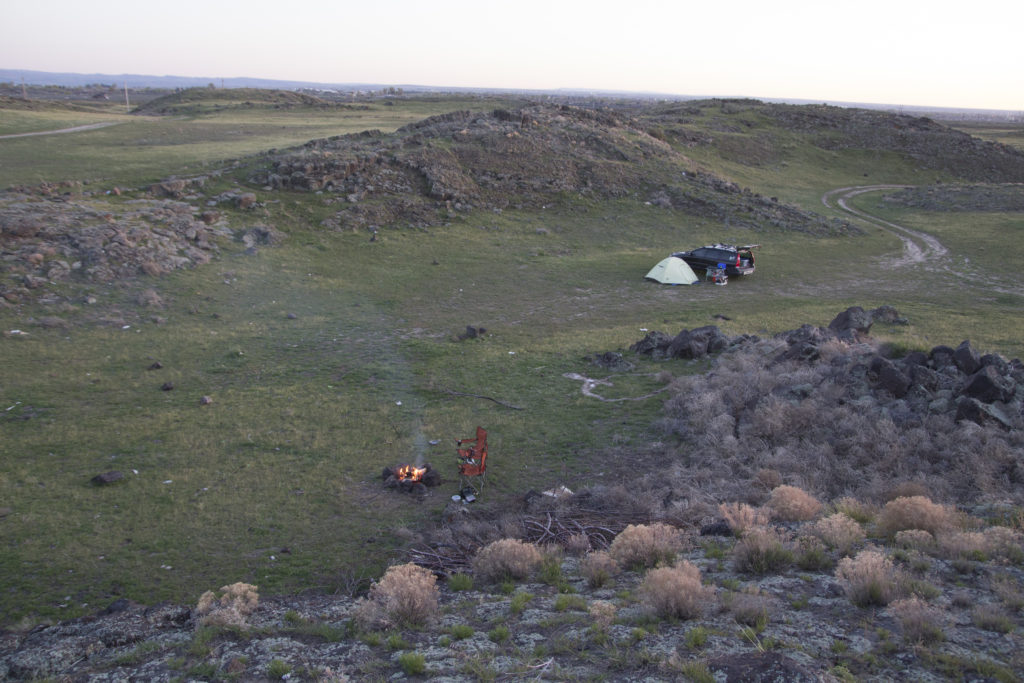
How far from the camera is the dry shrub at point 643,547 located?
818cm

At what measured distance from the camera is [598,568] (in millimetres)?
7926

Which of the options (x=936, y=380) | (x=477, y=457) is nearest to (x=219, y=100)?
(x=477, y=457)

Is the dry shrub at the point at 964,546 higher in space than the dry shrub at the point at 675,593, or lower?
higher

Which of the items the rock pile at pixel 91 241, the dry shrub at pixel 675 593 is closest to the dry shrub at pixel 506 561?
the dry shrub at pixel 675 593

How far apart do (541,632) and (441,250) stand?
22219mm

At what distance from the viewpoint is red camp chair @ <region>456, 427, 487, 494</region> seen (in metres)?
10.9

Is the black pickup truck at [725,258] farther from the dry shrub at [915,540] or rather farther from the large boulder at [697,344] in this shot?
the dry shrub at [915,540]

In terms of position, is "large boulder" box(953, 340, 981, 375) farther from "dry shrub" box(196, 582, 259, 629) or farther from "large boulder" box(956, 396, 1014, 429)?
"dry shrub" box(196, 582, 259, 629)

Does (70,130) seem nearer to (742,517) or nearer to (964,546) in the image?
(742,517)

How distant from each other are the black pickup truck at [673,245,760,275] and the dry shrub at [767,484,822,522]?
17.6 metres

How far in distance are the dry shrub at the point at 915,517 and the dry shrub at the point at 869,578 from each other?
936mm

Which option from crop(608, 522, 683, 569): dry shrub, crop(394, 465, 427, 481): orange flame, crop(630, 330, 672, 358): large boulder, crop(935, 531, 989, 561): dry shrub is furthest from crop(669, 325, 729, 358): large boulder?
crop(935, 531, 989, 561): dry shrub

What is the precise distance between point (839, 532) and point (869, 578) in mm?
1260

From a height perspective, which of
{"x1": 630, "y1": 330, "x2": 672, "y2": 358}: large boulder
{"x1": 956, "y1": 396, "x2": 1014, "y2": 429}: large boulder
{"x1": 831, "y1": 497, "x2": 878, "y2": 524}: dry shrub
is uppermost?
{"x1": 956, "y1": 396, "x2": 1014, "y2": 429}: large boulder
